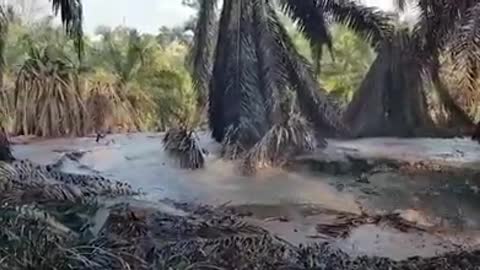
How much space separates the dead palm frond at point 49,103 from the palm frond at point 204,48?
29.6 inches

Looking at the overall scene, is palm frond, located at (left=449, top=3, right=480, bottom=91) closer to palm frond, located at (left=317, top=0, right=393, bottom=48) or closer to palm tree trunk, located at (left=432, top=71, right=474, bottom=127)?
palm tree trunk, located at (left=432, top=71, right=474, bottom=127)

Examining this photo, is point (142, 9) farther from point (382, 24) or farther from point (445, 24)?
point (445, 24)

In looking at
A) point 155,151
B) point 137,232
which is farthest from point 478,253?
point 155,151

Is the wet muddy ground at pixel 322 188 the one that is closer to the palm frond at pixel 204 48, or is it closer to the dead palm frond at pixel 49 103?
the dead palm frond at pixel 49 103

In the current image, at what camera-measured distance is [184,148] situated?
13.6 ft

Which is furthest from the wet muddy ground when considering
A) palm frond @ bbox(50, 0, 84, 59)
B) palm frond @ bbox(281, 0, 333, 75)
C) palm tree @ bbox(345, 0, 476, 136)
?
palm frond @ bbox(281, 0, 333, 75)

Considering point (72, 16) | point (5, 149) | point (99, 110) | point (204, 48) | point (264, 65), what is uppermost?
point (72, 16)

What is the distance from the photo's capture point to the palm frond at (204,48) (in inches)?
189

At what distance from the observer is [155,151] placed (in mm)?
4262

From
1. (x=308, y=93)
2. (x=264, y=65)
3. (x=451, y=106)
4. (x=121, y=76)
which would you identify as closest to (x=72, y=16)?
(x=121, y=76)

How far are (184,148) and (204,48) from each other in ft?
3.38

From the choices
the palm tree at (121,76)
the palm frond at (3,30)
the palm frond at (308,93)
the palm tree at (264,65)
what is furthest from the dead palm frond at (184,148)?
the palm frond at (3,30)

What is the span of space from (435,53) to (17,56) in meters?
2.55

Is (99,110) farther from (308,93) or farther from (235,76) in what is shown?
(308,93)
